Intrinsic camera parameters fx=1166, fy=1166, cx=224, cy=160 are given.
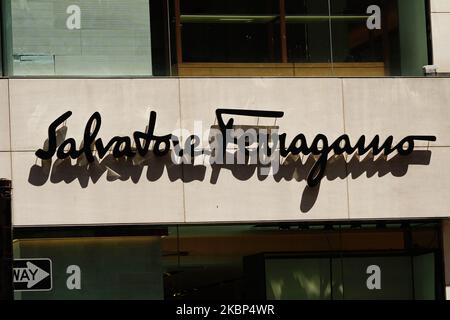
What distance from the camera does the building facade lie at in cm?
1734

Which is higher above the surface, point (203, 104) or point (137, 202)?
point (203, 104)

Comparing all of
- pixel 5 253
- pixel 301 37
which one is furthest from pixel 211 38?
pixel 5 253

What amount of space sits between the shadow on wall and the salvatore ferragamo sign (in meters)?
0.08

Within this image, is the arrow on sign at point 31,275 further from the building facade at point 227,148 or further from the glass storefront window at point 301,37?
the glass storefront window at point 301,37

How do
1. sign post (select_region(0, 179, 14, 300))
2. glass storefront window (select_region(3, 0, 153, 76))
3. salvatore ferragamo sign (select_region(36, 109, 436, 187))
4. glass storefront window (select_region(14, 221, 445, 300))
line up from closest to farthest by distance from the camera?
sign post (select_region(0, 179, 14, 300)), salvatore ferragamo sign (select_region(36, 109, 436, 187)), glass storefront window (select_region(14, 221, 445, 300)), glass storefront window (select_region(3, 0, 153, 76))

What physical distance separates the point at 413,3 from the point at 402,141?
7.84ft

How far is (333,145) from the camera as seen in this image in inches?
709

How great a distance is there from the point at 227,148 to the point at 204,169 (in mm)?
480

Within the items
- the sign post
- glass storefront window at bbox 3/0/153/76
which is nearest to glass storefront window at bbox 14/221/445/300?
glass storefront window at bbox 3/0/153/76

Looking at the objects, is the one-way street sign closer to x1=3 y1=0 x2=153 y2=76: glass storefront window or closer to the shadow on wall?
the shadow on wall
